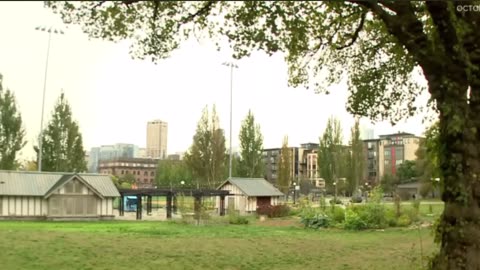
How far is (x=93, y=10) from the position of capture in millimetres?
7773

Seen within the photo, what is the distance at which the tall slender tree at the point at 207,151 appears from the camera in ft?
194

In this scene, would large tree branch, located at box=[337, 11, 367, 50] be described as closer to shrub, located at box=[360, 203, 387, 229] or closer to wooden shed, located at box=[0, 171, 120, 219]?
shrub, located at box=[360, 203, 387, 229]

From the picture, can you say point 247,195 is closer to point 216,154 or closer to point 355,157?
point 216,154

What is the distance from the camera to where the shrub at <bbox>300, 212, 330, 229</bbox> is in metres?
31.1

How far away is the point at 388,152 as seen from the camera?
128m

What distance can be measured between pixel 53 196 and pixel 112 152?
6795cm

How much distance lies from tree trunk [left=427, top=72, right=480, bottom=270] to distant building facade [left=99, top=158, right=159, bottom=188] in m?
100

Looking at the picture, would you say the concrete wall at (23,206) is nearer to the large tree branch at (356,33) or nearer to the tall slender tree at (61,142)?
the tall slender tree at (61,142)

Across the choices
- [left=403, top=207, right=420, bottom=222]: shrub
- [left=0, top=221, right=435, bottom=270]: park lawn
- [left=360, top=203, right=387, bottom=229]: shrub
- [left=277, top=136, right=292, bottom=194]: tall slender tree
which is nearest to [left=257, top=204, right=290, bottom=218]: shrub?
[left=403, top=207, right=420, bottom=222]: shrub

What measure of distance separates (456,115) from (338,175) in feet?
225

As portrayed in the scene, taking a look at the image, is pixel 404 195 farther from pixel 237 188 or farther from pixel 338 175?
pixel 237 188

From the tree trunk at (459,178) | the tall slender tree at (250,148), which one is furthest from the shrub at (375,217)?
the tall slender tree at (250,148)

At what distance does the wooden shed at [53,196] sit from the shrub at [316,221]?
16.0 m

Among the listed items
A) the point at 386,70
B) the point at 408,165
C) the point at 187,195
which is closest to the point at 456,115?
the point at 386,70
